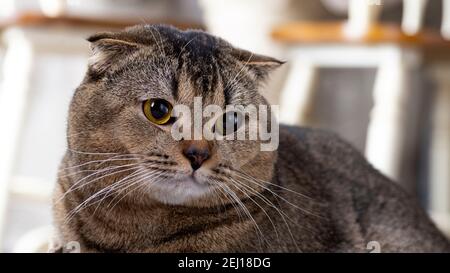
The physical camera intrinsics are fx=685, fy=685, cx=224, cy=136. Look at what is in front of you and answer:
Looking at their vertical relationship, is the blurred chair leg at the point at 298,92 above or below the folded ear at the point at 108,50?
below

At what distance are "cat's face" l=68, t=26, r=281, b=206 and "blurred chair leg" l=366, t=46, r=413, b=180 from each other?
2.51 feet

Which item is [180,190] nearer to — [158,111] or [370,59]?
[158,111]

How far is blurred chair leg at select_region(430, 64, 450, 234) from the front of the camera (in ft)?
7.38

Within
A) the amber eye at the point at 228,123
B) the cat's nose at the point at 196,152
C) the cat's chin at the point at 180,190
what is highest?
the amber eye at the point at 228,123

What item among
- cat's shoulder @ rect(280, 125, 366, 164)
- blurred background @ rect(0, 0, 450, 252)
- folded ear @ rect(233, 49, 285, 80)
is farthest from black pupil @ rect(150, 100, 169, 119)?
blurred background @ rect(0, 0, 450, 252)

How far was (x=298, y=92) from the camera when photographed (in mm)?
1640

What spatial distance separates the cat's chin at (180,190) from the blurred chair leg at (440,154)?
1.59m

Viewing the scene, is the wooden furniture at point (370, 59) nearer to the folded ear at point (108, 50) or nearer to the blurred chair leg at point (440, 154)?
the blurred chair leg at point (440, 154)

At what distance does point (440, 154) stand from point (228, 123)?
1.69 m

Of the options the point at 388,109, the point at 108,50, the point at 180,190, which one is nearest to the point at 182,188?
the point at 180,190

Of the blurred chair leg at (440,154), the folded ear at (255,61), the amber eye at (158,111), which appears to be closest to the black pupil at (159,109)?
the amber eye at (158,111)

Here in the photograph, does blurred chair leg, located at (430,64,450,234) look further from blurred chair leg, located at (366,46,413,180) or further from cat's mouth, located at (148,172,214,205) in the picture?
cat's mouth, located at (148,172,214,205)

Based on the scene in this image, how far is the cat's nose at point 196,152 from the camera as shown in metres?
0.72

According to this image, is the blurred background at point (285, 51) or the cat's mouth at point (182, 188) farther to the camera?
the blurred background at point (285, 51)
